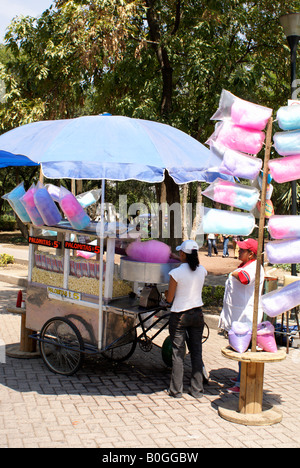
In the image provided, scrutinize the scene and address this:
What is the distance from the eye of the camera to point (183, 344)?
217 inches

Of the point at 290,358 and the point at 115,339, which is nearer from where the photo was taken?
the point at 115,339

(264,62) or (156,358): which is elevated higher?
(264,62)

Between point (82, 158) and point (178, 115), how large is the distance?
18.5 feet

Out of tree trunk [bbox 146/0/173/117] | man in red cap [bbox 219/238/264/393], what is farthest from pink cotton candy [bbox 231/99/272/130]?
tree trunk [bbox 146/0/173/117]

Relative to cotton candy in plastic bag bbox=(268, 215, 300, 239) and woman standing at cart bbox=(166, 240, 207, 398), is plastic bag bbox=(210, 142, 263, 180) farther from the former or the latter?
woman standing at cart bbox=(166, 240, 207, 398)

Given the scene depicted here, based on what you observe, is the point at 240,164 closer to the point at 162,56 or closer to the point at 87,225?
the point at 87,225

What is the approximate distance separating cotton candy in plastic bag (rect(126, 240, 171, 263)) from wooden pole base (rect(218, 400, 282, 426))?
66.1 inches

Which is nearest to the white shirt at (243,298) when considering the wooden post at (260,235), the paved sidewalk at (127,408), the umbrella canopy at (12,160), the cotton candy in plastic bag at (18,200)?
the wooden post at (260,235)

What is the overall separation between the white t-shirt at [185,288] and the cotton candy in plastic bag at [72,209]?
1.21m

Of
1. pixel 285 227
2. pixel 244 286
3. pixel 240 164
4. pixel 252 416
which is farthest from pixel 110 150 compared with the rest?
pixel 252 416

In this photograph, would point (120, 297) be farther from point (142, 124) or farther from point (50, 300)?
point (142, 124)

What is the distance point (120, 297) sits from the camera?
6.07 metres
